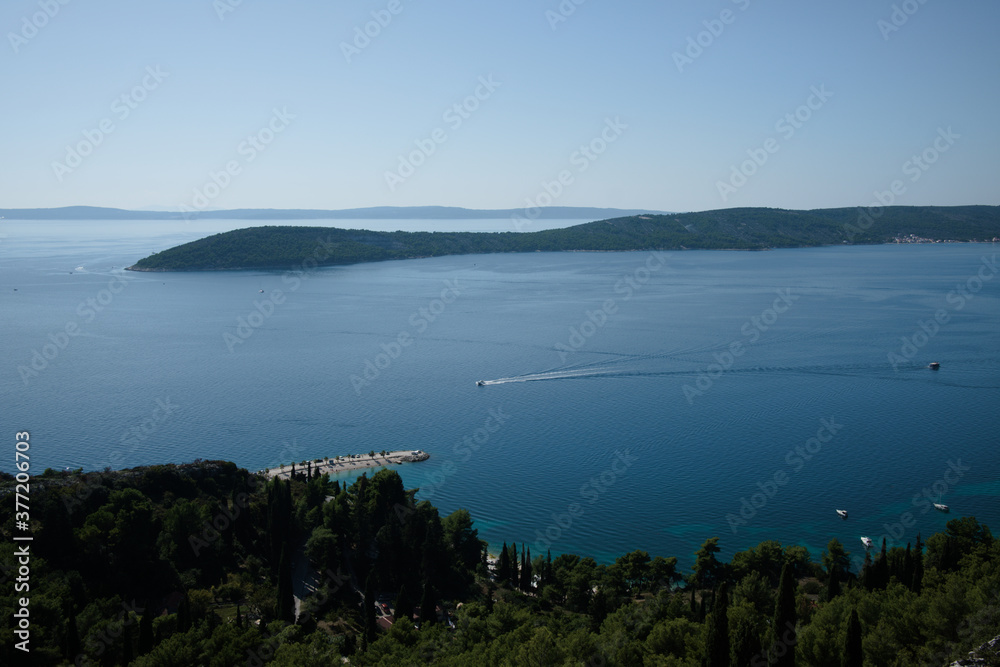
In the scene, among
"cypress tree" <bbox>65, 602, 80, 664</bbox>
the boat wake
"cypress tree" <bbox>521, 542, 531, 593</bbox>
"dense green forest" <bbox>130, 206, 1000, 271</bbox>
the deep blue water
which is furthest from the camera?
"dense green forest" <bbox>130, 206, 1000, 271</bbox>

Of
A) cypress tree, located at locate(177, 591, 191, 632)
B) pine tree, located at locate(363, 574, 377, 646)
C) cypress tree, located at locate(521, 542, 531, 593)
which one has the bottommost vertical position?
cypress tree, located at locate(521, 542, 531, 593)

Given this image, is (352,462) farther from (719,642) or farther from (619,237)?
(619,237)

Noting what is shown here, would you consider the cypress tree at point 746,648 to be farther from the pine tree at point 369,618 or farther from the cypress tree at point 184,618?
the cypress tree at point 184,618

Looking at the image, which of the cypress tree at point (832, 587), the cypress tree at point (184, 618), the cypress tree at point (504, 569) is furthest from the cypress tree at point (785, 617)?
the cypress tree at point (184, 618)

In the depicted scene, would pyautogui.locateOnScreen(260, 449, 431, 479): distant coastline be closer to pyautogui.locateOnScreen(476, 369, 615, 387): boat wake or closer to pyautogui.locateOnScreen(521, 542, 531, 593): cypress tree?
pyautogui.locateOnScreen(521, 542, 531, 593): cypress tree

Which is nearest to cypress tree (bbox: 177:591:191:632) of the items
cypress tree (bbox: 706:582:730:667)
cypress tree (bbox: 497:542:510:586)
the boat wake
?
cypress tree (bbox: 497:542:510:586)

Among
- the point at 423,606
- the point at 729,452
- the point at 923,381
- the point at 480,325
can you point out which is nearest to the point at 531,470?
the point at 729,452

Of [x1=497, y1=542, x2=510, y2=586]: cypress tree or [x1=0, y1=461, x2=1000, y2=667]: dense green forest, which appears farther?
[x1=497, y1=542, x2=510, y2=586]: cypress tree

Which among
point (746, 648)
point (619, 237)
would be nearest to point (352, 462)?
point (746, 648)
